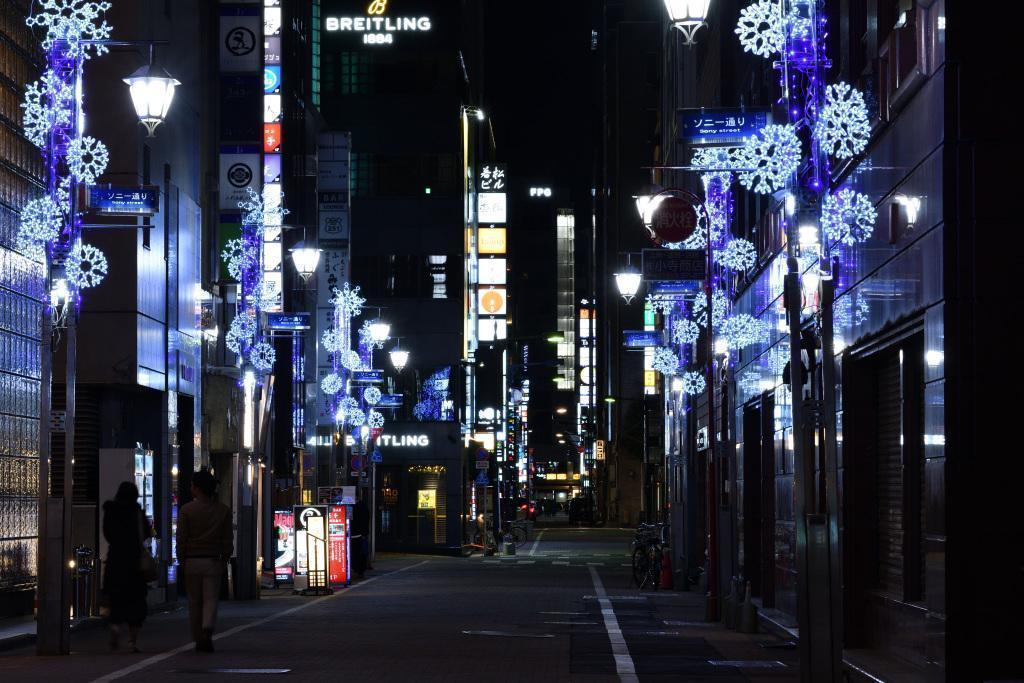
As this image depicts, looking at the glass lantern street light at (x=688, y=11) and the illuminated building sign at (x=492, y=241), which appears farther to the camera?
the illuminated building sign at (x=492, y=241)

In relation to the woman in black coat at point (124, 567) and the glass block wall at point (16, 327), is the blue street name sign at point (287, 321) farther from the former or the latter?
the woman in black coat at point (124, 567)

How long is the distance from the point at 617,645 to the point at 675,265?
8.46 meters

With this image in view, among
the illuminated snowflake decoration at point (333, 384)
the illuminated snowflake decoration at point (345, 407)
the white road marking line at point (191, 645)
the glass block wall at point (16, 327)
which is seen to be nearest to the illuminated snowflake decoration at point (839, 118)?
the white road marking line at point (191, 645)

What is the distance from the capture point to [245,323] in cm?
3216

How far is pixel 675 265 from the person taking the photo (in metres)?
28.4

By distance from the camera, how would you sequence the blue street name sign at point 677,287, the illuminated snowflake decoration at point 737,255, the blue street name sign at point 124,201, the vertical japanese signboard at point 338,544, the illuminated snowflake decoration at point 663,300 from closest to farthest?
1. the blue street name sign at point 124,201
2. the illuminated snowflake decoration at point 737,255
3. the blue street name sign at point 677,287
4. the illuminated snowflake decoration at point 663,300
5. the vertical japanese signboard at point 338,544

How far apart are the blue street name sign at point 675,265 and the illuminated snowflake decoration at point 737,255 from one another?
2.97 ft

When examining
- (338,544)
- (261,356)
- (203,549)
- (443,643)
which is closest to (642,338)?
(338,544)

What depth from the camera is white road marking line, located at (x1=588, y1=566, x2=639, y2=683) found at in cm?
1769

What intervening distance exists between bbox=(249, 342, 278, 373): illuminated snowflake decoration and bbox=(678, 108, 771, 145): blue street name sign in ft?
48.5

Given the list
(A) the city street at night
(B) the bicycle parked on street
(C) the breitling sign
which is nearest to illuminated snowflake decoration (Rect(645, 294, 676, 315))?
(A) the city street at night

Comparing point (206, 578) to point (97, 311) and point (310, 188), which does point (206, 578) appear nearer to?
point (97, 311)

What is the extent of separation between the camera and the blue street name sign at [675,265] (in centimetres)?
2834

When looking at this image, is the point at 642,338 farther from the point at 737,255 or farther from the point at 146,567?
the point at 146,567
